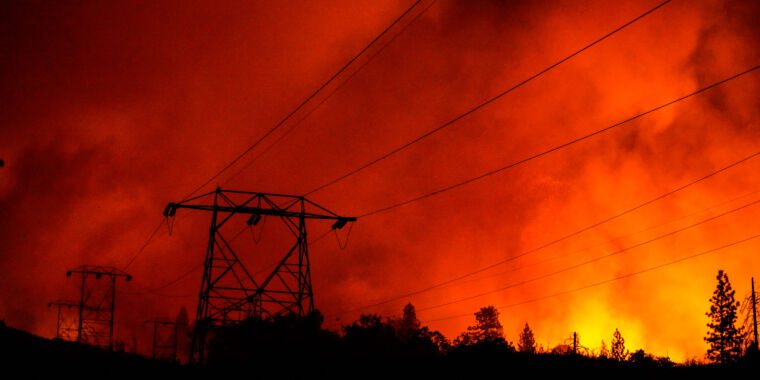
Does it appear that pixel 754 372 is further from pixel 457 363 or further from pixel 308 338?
pixel 308 338

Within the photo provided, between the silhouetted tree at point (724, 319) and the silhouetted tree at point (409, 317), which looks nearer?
the silhouetted tree at point (724, 319)

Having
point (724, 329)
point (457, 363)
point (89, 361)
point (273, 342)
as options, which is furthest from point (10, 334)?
point (724, 329)

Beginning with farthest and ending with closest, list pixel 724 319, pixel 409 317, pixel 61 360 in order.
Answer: pixel 409 317
pixel 724 319
pixel 61 360

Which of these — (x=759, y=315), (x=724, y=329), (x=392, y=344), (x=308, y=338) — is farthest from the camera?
(x=724, y=329)

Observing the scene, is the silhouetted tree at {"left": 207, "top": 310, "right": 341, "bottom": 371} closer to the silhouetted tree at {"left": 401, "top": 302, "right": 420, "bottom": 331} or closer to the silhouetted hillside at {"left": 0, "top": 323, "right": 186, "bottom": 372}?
the silhouetted hillside at {"left": 0, "top": 323, "right": 186, "bottom": 372}

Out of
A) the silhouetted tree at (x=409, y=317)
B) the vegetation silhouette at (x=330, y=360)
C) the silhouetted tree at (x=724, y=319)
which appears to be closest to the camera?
the vegetation silhouette at (x=330, y=360)

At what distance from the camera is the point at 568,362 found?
29.9 meters

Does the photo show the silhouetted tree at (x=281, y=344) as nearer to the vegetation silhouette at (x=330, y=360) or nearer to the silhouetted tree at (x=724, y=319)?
the vegetation silhouette at (x=330, y=360)

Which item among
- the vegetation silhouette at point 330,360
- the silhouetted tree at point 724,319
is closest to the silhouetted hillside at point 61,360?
the vegetation silhouette at point 330,360

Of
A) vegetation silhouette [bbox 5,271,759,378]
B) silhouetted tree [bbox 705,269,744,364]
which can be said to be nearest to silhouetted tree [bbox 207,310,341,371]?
vegetation silhouette [bbox 5,271,759,378]

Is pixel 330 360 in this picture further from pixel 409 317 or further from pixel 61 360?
pixel 409 317

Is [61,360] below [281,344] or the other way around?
below

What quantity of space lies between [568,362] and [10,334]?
30.0 meters

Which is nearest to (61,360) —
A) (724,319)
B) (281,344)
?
(281,344)
